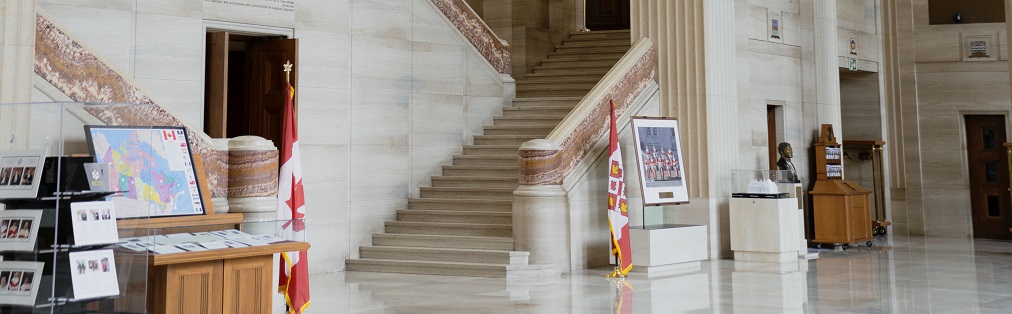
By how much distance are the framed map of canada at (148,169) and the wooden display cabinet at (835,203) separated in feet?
33.9

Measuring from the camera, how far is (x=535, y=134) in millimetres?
14539

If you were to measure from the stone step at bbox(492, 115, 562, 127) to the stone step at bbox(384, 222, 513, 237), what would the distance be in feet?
8.26

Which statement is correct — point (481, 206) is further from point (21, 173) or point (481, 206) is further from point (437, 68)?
point (21, 173)

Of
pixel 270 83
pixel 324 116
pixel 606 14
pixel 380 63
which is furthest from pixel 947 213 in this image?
pixel 270 83

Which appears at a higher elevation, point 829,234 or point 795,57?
point 795,57

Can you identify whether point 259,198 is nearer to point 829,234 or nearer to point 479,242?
point 479,242

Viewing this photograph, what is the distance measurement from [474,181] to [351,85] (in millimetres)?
2197

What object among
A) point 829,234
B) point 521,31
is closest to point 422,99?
point 521,31

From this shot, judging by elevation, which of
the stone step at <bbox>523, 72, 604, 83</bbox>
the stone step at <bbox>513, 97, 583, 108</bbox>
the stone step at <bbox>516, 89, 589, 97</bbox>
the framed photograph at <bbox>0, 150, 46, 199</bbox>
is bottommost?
the framed photograph at <bbox>0, 150, 46, 199</bbox>

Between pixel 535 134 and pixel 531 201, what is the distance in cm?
288

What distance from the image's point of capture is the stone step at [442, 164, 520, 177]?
45.8ft

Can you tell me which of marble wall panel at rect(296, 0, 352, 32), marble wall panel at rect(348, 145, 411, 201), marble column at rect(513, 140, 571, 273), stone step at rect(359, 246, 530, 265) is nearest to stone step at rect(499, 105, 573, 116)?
marble wall panel at rect(348, 145, 411, 201)

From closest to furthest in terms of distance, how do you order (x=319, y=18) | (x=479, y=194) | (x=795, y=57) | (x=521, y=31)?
(x=319, y=18)
(x=479, y=194)
(x=795, y=57)
(x=521, y=31)

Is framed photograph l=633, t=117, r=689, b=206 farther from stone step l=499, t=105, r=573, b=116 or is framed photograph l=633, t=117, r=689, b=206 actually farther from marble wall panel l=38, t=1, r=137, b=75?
marble wall panel l=38, t=1, r=137, b=75
